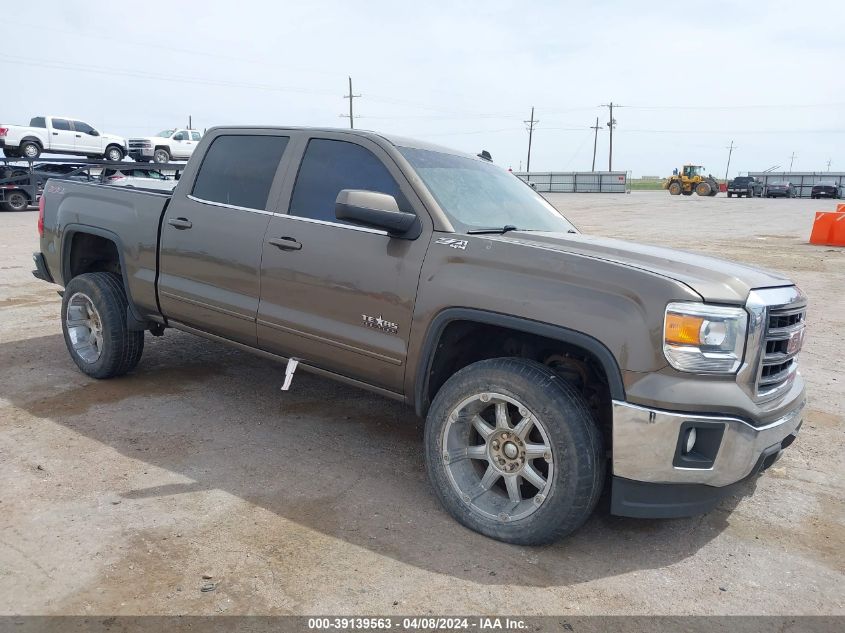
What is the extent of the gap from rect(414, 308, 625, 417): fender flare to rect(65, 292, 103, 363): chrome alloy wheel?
3.01 m

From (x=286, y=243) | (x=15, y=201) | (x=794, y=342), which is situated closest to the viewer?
(x=794, y=342)

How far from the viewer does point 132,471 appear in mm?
3736

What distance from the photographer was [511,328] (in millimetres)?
3180

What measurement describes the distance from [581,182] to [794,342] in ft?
196

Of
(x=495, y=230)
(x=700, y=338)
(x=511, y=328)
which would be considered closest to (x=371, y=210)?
(x=495, y=230)

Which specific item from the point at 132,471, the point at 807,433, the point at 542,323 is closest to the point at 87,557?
the point at 132,471

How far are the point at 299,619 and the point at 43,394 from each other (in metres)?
3.28

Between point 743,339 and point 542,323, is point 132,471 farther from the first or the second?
point 743,339

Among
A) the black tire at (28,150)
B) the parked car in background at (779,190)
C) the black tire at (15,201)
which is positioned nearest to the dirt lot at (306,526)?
the black tire at (15,201)

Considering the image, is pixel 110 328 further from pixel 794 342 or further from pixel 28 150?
pixel 28 150

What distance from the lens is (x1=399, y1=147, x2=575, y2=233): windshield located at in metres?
3.70

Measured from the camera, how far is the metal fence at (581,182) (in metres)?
57.7

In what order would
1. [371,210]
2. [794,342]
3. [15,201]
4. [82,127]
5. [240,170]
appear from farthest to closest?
1. [82,127]
2. [15,201]
3. [240,170]
4. [371,210]
5. [794,342]

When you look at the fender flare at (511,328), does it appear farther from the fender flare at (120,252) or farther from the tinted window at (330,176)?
the fender flare at (120,252)
